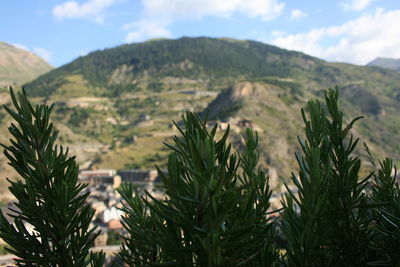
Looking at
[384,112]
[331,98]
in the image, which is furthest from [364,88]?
[331,98]

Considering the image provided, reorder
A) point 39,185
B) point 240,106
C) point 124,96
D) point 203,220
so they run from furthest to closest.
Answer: point 124,96
point 240,106
point 39,185
point 203,220

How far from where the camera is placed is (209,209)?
2189 millimetres

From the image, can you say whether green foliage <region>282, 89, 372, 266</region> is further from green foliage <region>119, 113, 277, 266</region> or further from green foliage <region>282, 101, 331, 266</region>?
green foliage <region>119, 113, 277, 266</region>

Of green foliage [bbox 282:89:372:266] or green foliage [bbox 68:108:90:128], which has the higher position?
green foliage [bbox 68:108:90:128]

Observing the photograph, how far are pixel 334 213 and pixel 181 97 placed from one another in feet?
520

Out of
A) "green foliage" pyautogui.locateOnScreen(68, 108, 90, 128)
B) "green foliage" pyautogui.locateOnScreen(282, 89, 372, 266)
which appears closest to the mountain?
"green foliage" pyautogui.locateOnScreen(68, 108, 90, 128)

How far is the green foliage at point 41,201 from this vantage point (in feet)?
9.21

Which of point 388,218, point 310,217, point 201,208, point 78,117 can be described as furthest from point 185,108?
point 201,208

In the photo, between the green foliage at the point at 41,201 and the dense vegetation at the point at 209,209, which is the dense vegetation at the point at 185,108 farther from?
the green foliage at the point at 41,201

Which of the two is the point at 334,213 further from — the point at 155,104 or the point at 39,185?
the point at 155,104

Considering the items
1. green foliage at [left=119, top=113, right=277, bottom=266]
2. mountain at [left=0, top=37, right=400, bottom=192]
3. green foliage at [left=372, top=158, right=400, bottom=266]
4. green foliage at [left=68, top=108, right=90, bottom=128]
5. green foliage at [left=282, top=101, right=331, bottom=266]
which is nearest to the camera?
green foliage at [left=119, top=113, right=277, bottom=266]

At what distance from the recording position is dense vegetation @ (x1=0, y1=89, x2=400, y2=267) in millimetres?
2242

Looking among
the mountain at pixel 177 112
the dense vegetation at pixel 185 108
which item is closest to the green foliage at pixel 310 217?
the mountain at pixel 177 112

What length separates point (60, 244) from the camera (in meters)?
2.79
